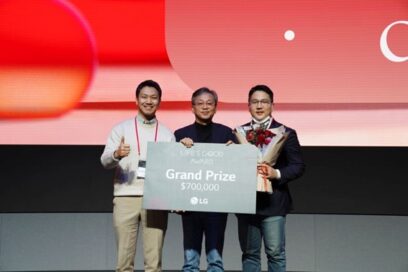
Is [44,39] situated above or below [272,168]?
above

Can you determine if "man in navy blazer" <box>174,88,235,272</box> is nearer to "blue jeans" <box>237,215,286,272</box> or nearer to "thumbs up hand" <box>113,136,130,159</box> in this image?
"blue jeans" <box>237,215,286,272</box>

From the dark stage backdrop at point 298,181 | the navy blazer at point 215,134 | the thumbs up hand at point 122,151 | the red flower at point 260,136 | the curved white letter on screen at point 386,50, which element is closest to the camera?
the thumbs up hand at point 122,151

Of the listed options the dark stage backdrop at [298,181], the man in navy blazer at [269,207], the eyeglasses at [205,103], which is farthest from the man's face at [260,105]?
the dark stage backdrop at [298,181]

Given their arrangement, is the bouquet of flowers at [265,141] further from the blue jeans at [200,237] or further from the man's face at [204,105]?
the blue jeans at [200,237]

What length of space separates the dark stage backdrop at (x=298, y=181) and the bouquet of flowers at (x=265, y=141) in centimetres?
125

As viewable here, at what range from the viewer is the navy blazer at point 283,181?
280 centimetres

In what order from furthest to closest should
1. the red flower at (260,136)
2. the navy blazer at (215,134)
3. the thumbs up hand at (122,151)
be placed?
the navy blazer at (215,134) < the red flower at (260,136) < the thumbs up hand at (122,151)

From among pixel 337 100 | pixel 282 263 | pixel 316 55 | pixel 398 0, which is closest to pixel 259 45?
pixel 316 55

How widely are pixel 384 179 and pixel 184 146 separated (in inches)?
70.2

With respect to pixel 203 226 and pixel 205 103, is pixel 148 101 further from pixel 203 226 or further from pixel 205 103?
pixel 203 226

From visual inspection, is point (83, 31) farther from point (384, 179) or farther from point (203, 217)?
point (384, 179)

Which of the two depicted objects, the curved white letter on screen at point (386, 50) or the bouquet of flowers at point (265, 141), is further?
the curved white letter on screen at point (386, 50)

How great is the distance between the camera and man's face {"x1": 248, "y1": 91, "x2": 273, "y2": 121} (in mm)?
2846

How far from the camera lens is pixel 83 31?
12.4 ft
